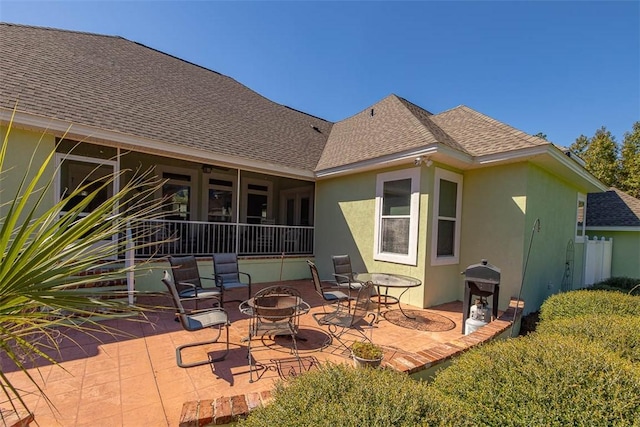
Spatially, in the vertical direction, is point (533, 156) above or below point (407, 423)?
above

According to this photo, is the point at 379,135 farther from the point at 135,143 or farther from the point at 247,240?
the point at 135,143

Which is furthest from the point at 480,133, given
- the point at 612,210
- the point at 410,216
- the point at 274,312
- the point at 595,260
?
the point at 612,210

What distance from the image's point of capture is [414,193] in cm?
646

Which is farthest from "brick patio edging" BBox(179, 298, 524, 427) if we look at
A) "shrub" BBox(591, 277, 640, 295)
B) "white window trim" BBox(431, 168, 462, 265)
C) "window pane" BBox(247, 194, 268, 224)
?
"window pane" BBox(247, 194, 268, 224)

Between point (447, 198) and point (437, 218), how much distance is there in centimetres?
72

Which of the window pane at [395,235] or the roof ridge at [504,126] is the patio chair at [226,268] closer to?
the window pane at [395,235]

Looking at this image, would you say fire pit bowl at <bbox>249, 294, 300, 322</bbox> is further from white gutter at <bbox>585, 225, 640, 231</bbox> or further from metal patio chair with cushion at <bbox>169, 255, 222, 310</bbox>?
white gutter at <bbox>585, 225, 640, 231</bbox>

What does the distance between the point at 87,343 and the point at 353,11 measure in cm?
997

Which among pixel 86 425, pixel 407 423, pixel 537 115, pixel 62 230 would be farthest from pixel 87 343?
pixel 537 115

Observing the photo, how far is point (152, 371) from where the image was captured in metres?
3.41

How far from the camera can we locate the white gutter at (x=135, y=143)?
193 inches

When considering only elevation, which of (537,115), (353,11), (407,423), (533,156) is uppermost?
(353,11)

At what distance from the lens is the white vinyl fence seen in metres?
9.82

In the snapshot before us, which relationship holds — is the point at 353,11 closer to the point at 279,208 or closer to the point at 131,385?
the point at 279,208
